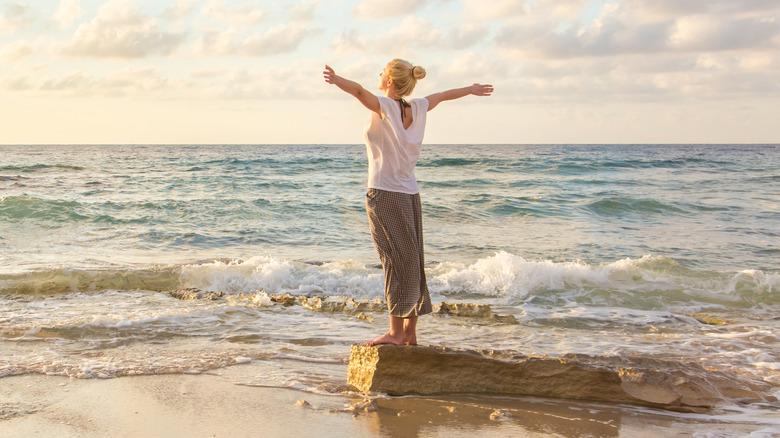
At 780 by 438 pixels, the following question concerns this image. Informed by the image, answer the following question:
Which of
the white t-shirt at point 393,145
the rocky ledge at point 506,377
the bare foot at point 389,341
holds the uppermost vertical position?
the white t-shirt at point 393,145

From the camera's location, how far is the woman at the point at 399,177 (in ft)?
12.2

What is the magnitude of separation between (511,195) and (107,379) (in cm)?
1598

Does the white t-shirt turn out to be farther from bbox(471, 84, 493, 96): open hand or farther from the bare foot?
the bare foot

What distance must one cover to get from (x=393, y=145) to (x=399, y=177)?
216 mm

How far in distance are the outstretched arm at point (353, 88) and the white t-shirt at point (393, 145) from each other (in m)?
0.12

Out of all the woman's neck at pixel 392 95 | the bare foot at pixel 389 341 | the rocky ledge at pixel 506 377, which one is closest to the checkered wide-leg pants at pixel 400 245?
the bare foot at pixel 389 341

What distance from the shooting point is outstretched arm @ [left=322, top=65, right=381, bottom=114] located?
335cm

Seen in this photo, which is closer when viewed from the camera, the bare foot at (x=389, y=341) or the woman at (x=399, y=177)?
the woman at (x=399, y=177)

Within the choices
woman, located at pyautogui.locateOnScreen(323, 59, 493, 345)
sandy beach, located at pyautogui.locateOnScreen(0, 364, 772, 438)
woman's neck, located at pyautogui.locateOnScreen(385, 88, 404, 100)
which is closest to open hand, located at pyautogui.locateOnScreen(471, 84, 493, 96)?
woman, located at pyautogui.locateOnScreen(323, 59, 493, 345)

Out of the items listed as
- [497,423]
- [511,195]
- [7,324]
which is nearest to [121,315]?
[7,324]

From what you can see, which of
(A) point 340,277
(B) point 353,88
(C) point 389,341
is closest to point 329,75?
(B) point 353,88

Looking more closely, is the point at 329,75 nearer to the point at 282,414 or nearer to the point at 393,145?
the point at 393,145

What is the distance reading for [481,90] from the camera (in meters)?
4.09

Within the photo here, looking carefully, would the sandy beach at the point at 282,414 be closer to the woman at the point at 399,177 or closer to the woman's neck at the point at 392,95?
the woman at the point at 399,177
